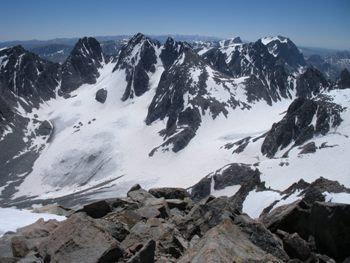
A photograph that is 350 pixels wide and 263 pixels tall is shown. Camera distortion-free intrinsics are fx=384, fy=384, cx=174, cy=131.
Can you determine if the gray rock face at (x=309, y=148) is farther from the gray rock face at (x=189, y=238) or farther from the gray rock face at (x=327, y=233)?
the gray rock face at (x=327, y=233)

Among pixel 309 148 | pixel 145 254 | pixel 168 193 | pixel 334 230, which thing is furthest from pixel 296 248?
pixel 309 148

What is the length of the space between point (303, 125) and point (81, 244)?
14505 cm

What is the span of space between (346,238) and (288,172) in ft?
318

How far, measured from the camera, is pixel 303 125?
151500 millimetres

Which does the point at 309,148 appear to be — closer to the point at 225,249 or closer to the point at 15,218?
the point at 15,218

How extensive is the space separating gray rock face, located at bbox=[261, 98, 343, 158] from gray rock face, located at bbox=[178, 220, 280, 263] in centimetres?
13121

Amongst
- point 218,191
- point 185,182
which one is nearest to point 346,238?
point 218,191

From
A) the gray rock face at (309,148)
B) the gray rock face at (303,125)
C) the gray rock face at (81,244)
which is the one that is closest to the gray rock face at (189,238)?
the gray rock face at (81,244)

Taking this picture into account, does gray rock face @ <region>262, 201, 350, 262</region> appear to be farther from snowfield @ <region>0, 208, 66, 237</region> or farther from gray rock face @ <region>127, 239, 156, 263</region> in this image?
snowfield @ <region>0, 208, 66, 237</region>

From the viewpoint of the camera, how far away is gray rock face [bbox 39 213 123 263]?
16797 mm

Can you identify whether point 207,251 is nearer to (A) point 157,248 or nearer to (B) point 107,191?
(A) point 157,248

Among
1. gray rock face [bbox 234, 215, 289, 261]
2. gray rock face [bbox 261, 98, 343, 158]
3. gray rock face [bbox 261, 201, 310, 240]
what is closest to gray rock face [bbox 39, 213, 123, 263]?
gray rock face [bbox 234, 215, 289, 261]

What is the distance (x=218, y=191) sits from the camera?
426 feet

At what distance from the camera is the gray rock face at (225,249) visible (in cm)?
1473
